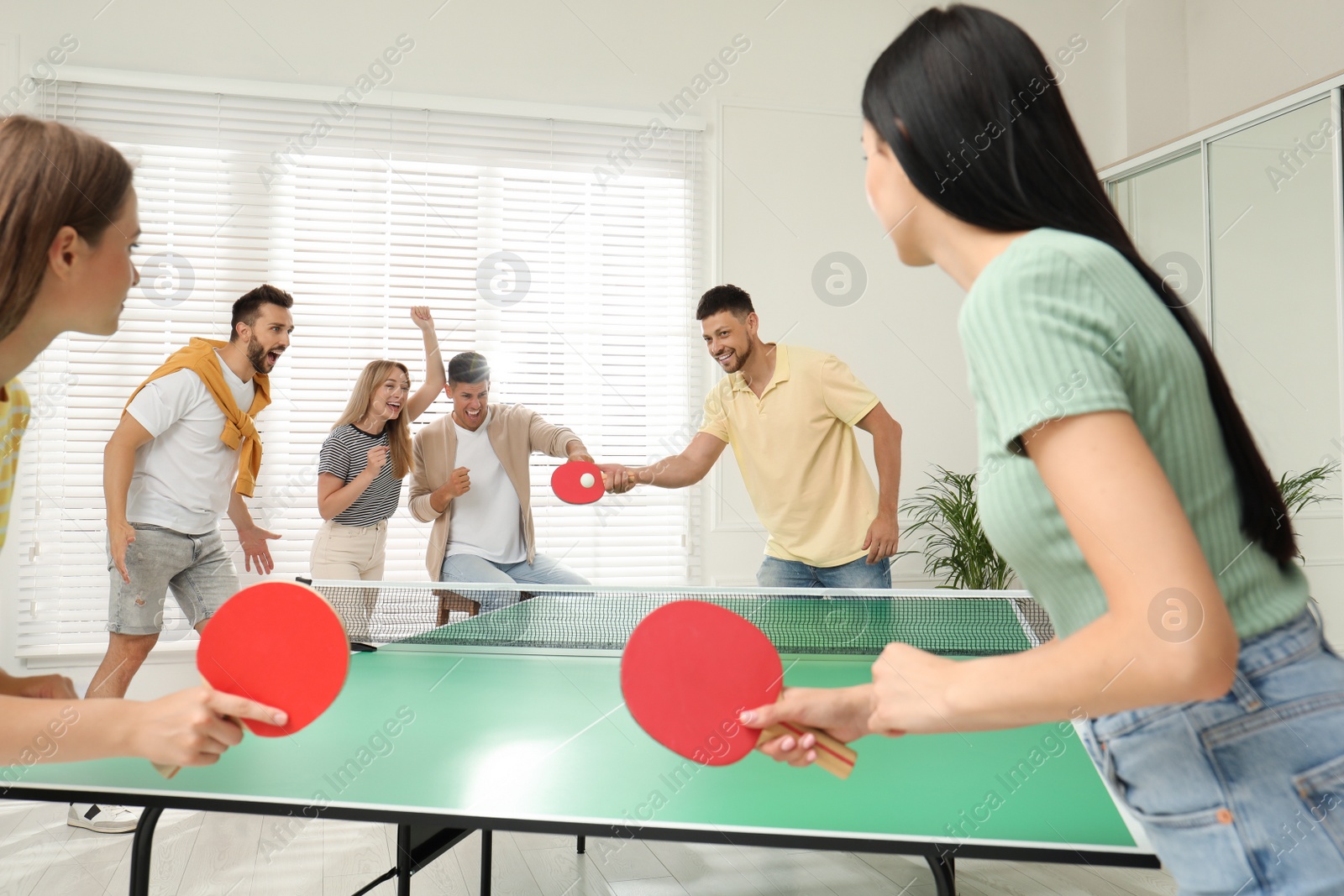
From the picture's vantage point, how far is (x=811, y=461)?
12.9 ft

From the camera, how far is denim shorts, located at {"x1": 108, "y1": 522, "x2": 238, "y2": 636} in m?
3.77

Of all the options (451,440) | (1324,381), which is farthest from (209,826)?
(1324,381)

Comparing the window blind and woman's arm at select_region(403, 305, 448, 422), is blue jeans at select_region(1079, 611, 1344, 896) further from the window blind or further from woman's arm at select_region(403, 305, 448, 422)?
the window blind

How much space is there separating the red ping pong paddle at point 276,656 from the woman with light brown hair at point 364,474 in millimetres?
3230

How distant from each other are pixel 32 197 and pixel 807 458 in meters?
3.15

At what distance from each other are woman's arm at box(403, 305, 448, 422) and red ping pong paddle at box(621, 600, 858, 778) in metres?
3.86

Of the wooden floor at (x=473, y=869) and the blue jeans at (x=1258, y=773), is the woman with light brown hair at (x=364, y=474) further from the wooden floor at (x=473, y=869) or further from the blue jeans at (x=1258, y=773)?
the blue jeans at (x=1258, y=773)

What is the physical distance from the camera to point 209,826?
3562mm

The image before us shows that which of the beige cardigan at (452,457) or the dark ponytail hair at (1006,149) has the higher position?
the dark ponytail hair at (1006,149)

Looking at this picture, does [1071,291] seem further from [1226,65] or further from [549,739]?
[1226,65]

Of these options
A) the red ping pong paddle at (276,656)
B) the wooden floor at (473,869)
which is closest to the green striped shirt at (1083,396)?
the red ping pong paddle at (276,656)

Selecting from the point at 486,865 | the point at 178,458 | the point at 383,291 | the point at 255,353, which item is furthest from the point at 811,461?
the point at 383,291

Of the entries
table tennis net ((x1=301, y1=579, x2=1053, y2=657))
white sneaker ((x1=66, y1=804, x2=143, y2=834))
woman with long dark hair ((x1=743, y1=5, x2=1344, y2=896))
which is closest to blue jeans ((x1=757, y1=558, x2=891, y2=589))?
table tennis net ((x1=301, y1=579, x2=1053, y2=657))

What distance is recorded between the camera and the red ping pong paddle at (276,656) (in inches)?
49.8
